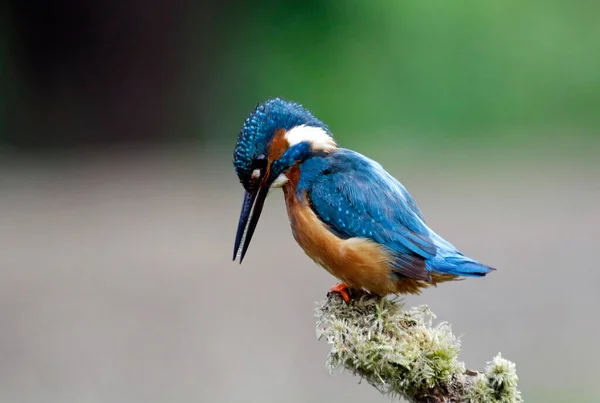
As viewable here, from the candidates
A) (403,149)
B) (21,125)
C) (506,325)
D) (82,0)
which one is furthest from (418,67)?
(21,125)

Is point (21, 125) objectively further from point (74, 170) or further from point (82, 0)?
point (82, 0)

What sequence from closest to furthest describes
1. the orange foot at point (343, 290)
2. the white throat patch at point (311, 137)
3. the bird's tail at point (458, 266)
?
the bird's tail at point (458, 266) < the orange foot at point (343, 290) < the white throat patch at point (311, 137)

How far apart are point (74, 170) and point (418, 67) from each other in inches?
142

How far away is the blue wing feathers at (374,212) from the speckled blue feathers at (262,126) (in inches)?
5.3

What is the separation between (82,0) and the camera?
7.31m

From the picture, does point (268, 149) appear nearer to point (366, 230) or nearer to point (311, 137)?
point (311, 137)

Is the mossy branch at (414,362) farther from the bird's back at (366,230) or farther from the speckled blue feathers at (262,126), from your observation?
the speckled blue feathers at (262,126)

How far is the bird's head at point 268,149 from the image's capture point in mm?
2322

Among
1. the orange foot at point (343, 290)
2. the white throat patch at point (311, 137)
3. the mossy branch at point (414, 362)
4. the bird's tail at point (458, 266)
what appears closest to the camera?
the mossy branch at point (414, 362)

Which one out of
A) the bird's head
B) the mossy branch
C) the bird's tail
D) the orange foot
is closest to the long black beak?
the bird's head

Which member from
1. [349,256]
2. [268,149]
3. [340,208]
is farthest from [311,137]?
[349,256]

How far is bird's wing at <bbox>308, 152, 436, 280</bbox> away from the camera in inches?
85.9

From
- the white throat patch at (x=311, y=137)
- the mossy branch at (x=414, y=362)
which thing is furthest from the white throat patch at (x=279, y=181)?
the mossy branch at (x=414, y=362)

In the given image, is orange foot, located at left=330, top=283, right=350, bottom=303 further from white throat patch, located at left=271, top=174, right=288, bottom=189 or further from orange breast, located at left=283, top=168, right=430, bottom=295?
white throat patch, located at left=271, top=174, right=288, bottom=189
